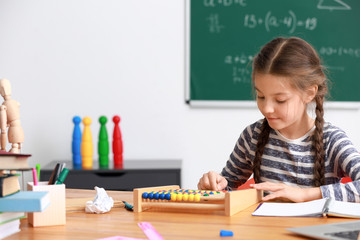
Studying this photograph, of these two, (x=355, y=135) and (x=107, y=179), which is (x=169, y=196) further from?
(x=355, y=135)

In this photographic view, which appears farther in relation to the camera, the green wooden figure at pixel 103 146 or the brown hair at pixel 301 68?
the green wooden figure at pixel 103 146

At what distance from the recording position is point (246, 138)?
167 cm

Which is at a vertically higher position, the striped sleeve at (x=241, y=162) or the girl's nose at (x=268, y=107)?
the girl's nose at (x=268, y=107)

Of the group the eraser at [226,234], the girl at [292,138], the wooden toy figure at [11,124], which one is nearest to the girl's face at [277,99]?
the girl at [292,138]

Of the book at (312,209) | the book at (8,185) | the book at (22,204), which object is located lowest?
the book at (312,209)

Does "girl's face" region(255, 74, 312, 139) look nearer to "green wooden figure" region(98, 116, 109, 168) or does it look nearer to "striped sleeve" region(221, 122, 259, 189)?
"striped sleeve" region(221, 122, 259, 189)

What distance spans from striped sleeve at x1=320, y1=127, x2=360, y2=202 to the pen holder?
2.23ft

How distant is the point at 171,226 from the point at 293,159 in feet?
2.46

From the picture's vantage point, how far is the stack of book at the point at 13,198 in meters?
0.77

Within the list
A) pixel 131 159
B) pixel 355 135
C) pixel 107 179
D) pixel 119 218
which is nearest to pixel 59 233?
pixel 119 218

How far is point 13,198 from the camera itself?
2.54 ft

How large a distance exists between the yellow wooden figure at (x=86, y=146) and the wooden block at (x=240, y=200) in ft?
5.18

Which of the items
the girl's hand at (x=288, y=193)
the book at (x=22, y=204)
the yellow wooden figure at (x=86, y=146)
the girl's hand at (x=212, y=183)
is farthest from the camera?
the yellow wooden figure at (x=86, y=146)

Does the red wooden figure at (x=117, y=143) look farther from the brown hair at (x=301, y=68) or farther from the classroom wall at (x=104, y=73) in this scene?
the brown hair at (x=301, y=68)
